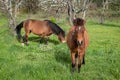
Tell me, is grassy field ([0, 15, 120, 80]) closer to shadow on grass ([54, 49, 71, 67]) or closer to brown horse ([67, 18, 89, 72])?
shadow on grass ([54, 49, 71, 67])

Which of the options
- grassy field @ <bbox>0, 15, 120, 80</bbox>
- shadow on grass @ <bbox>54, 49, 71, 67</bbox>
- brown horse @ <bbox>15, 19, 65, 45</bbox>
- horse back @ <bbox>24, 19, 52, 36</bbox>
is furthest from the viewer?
horse back @ <bbox>24, 19, 52, 36</bbox>

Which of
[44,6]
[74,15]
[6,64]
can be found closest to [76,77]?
[6,64]

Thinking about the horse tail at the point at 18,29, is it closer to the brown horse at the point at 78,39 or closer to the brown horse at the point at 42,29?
the brown horse at the point at 42,29

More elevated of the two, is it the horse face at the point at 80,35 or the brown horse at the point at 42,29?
the horse face at the point at 80,35

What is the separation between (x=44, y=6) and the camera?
101ft

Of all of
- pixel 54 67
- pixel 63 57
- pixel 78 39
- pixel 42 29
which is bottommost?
pixel 63 57

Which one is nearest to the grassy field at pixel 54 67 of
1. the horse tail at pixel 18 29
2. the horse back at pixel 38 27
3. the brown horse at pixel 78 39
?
the brown horse at pixel 78 39

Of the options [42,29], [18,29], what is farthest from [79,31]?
[18,29]

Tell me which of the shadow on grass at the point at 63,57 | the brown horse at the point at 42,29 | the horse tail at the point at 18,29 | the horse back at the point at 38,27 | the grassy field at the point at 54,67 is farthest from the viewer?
the horse tail at the point at 18,29

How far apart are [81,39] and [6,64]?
2445 millimetres

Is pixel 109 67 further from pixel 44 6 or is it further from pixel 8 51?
pixel 44 6

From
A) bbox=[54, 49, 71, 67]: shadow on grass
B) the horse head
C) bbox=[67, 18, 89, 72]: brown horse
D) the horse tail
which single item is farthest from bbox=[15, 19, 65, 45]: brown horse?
the horse head

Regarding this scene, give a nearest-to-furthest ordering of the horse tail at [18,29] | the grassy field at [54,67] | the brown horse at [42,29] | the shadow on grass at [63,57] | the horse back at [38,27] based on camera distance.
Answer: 1. the grassy field at [54,67]
2. the shadow on grass at [63,57]
3. the brown horse at [42,29]
4. the horse back at [38,27]
5. the horse tail at [18,29]

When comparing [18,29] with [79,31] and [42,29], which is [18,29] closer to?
[42,29]
